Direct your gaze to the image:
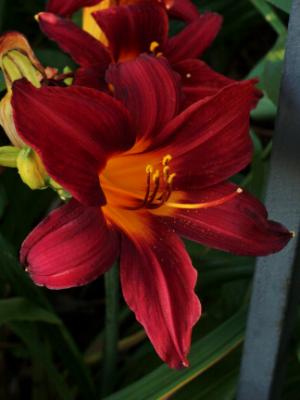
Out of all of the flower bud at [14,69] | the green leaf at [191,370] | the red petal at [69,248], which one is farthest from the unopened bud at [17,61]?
the green leaf at [191,370]

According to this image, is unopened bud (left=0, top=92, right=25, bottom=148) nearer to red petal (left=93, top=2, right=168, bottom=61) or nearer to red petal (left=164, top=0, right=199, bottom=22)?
red petal (left=93, top=2, right=168, bottom=61)

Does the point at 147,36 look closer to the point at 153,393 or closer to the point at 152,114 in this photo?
the point at 152,114

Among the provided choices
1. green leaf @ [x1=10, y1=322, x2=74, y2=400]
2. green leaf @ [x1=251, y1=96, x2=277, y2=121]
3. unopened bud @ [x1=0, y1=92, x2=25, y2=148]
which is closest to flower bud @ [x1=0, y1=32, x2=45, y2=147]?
unopened bud @ [x1=0, y1=92, x2=25, y2=148]

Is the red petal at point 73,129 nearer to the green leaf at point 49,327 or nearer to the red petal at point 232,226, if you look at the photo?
the red petal at point 232,226

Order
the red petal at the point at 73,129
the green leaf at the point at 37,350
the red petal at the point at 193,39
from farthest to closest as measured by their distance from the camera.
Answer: the green leaf at the point at 37,350
the red petal at the point at 193,39
the red petal at the point at 73,129

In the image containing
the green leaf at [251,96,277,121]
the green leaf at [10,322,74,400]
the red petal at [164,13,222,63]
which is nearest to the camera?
the red petal at [164,13,222,63]

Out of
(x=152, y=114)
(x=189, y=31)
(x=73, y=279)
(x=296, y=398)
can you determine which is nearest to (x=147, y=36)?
Answer: (x=189, y=31)
